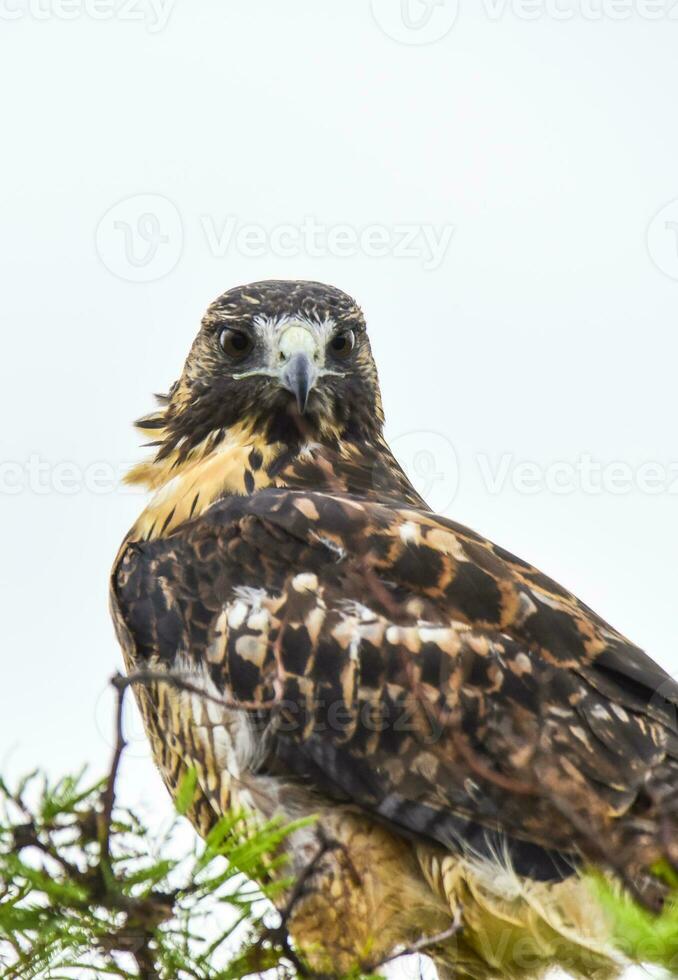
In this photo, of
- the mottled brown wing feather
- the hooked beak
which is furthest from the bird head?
the mottled brown wing feather

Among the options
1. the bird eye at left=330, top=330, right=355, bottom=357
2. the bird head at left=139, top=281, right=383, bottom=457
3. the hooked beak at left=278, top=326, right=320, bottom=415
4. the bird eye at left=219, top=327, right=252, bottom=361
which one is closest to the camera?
the hooked beak at left=278, top=326, right=320, bottom=415

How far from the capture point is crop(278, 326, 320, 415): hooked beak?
550cm

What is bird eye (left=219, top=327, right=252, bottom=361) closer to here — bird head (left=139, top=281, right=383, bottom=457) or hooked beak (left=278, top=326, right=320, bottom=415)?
bird head (left=139, top=281, right=383, bottom=457)

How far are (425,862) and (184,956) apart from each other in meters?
1.74

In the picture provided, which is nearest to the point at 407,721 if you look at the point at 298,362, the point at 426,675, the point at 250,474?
the point at 426,675

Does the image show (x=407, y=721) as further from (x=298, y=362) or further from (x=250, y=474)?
(x=298, y=362)

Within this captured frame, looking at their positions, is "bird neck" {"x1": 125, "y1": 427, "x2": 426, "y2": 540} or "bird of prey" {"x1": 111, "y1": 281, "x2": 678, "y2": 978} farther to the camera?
"bird neck" {"x1": 125, "y1": 427, "x2": 426, "y2": 540}

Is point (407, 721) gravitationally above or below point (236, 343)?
below

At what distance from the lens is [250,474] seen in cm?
561

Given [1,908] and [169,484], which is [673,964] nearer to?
[1,908]

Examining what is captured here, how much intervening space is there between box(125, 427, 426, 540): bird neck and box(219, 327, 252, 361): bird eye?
1.05ft

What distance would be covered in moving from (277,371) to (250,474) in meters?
0.44

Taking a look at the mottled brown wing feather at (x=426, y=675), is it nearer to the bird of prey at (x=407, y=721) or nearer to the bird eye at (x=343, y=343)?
the bird of prey at (x=407, y=721)

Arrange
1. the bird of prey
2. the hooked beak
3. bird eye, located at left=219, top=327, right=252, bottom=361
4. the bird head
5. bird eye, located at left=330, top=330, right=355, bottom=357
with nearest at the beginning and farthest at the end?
the bird of prey, the hooked beak, the bird head, bird eye, located at left=219, top=327, right=252, bottom=361, bird eye, located at left=330, top=330, right=355, bottom=357
